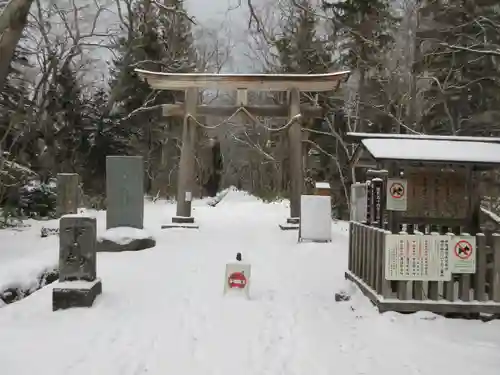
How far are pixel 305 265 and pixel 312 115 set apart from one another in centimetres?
835

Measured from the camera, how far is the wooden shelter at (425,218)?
A: 662 cm

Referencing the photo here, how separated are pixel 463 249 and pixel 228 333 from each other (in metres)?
3.08

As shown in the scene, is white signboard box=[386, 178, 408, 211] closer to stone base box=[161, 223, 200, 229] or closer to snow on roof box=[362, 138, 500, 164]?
snow on roof box=[362, 138, 500, 164]

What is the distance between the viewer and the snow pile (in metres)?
12.1

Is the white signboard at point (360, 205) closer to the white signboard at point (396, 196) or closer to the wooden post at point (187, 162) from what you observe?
the white signboard at point (396, 196)

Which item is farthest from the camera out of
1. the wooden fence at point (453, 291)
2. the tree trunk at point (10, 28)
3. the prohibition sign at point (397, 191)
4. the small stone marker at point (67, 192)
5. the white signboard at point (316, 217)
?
the small stone marker at point (67, 192)

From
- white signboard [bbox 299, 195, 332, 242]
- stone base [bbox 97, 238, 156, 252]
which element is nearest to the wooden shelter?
white signboard [bbox 299, 195, 332, 242]

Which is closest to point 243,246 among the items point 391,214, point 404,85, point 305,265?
point 305,265

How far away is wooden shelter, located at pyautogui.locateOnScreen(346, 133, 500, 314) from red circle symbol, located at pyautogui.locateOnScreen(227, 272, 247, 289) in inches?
67.8

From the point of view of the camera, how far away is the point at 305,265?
432 inches

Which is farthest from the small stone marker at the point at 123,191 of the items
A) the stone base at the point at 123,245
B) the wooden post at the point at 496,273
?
the wooden post at the point at 496,273

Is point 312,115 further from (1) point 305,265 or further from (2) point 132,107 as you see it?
(2) point 132,107

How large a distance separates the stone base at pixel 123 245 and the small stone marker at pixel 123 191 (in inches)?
46.6

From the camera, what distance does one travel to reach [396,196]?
24.5ft
